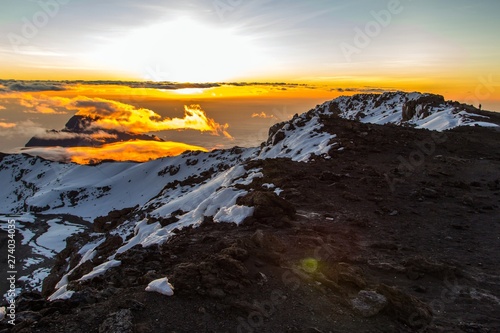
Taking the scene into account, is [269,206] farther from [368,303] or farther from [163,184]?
[163,184]

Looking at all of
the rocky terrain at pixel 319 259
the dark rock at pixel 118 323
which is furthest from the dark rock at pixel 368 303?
the dark rock at pixel 118 323

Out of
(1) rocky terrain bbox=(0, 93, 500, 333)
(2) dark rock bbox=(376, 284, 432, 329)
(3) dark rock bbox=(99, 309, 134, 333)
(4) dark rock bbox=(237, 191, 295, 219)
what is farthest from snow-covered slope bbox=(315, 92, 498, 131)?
(3) dark rock bbox=(99, 309, 134, 333)

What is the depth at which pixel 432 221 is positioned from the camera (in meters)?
14.2

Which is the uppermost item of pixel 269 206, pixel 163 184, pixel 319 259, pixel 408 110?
pixel 408 110

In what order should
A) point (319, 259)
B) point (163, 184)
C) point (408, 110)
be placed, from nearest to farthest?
point (319, 259), point (408, 110), point (163, 184)

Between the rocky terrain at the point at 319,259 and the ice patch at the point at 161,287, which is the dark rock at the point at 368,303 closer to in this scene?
the rocky terrain at the point at 319,259

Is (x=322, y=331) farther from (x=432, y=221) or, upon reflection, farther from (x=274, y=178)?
(x=274, y=178)

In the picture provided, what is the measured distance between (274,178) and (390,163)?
9223mm

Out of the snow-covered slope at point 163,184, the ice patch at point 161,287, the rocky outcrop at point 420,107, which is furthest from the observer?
the rocky outcrop at point 420,107

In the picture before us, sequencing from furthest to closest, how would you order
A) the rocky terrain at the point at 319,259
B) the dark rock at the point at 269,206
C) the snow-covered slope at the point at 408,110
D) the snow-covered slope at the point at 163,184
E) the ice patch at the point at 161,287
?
1. the snow-covered slope at the point at 408,110
2. the snow-covered slope at the point at 163,184
3. the dark rock at the point at 269,206
4. the ice patch at the point at 161,287
5. the rocky terrain at the point at 319,259

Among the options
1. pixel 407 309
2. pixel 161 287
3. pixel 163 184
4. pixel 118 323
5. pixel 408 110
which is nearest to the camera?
pixel 118 323

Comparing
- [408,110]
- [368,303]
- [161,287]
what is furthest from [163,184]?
[368,303]

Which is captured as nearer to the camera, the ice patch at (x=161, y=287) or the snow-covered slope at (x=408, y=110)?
the ice patch at (x=161, y=287)

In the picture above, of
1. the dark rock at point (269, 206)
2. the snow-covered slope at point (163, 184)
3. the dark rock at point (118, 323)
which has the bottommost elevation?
the snow-covered slope at point (163, 184)
